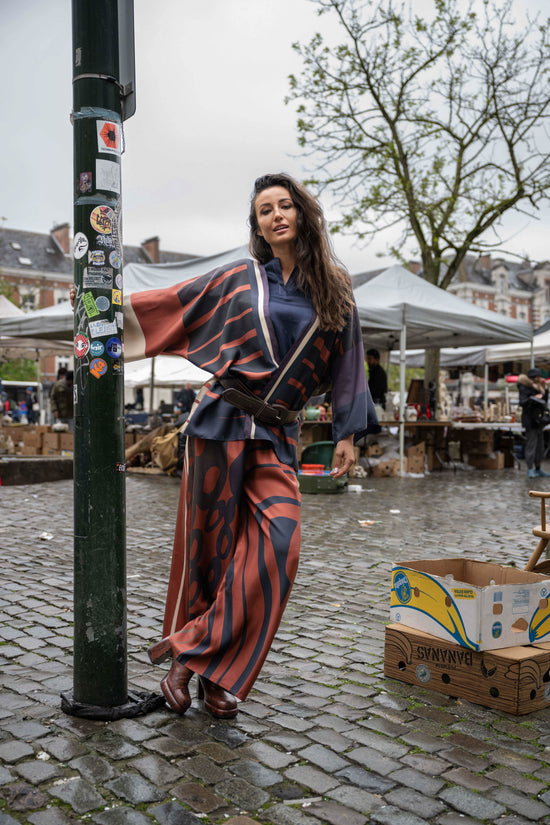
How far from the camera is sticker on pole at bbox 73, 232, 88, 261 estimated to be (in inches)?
112

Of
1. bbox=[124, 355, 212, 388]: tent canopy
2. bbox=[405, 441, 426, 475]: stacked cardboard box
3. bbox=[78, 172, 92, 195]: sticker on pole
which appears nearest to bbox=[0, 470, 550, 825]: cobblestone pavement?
bbox=[78, 172, 92, 195]: sticker on pole

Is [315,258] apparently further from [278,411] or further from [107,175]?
[107,175]

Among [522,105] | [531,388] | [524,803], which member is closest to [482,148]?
[522,105]

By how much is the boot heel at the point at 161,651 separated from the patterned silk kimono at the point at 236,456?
7cm

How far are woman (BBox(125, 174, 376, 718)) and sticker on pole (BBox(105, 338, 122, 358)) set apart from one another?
0.54ft

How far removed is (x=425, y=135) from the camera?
19.4m

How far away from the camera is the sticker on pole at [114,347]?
2906 mm

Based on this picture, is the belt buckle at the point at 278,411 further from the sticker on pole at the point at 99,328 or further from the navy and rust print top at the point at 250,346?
the sticker on pole at the point at 99,328

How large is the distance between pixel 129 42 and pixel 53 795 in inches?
96.1

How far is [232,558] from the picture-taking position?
9.87ft

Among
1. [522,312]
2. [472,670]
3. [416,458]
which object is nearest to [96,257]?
[472,670]

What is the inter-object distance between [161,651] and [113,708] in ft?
0.93

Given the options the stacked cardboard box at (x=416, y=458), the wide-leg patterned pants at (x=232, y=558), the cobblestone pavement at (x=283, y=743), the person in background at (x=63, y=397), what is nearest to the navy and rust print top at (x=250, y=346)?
the wide-leg patterned pants at (x=232, y=558)

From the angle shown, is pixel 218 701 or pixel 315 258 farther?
pixel 315 258
